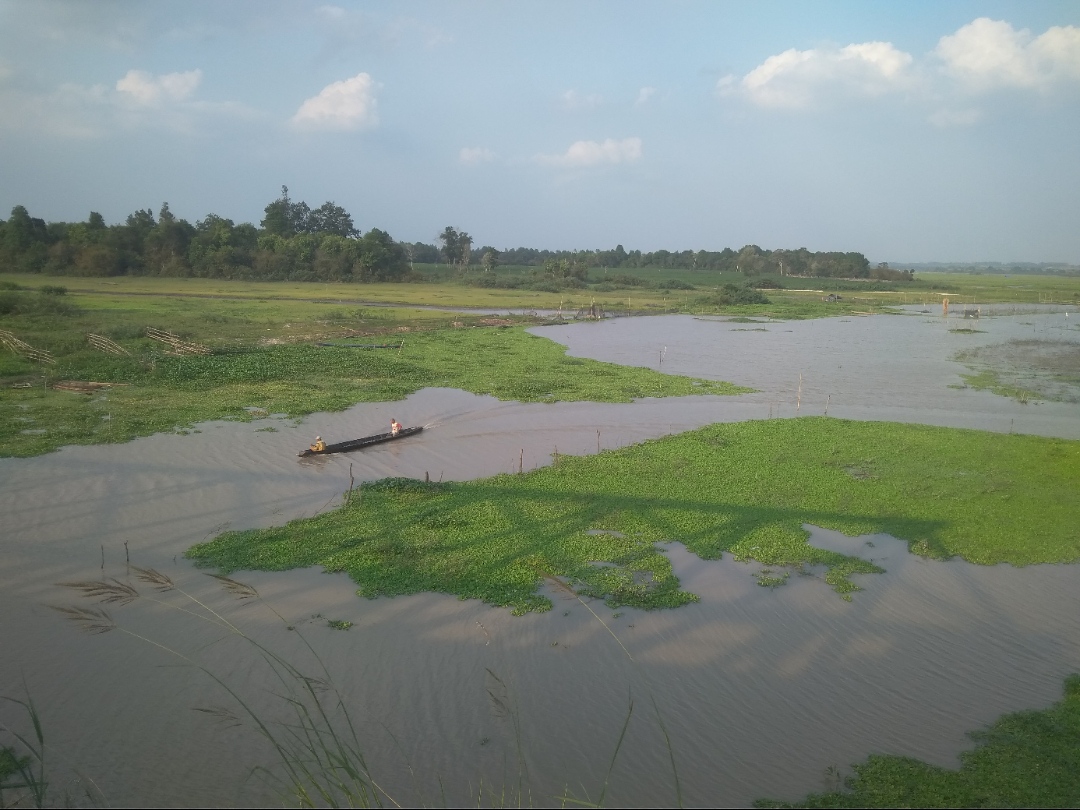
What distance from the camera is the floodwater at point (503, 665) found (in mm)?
5227

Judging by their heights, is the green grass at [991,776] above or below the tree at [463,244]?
below

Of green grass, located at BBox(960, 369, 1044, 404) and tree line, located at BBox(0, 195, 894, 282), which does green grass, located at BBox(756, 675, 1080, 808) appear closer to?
green grass, located at BBox(960, 369, 1044, 404)

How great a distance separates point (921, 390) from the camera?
70.2 ft

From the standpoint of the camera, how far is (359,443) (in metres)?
12.9

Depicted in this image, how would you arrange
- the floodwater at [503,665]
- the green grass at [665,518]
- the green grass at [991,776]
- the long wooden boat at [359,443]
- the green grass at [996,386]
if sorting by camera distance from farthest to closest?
the green grass at [996,386] < the long wooden boat at [359,443] < the green grass at [665,518] < the floodwater at [503,665] < the green grass at [991,776]

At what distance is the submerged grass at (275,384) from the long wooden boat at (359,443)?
10.1ft

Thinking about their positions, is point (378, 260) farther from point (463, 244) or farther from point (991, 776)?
point (991, 776)

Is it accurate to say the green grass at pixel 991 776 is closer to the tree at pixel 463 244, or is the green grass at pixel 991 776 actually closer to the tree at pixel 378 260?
the tree at pixel 378 260

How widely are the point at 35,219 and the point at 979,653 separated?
192ft

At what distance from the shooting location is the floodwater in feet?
17.1

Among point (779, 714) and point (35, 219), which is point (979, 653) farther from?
point (35, 219)

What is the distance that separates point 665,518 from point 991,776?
16.8ft

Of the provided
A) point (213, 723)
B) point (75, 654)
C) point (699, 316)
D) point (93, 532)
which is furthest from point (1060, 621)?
point (699, 316)

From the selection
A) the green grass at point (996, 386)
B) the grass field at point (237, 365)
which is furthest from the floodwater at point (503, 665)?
the green grass at point (996, 386)
